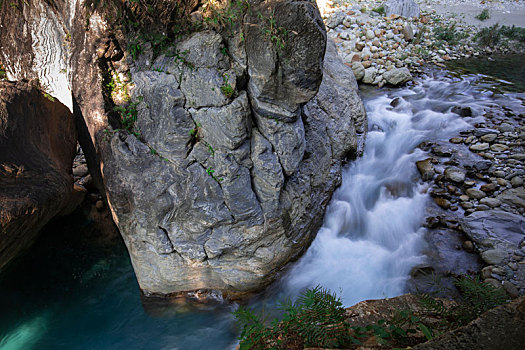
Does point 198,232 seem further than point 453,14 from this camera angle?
No

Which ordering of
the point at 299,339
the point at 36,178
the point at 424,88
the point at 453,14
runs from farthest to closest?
the point at 453,14 < the point at 424,88 < the point at 36,178 < the point at 299,339

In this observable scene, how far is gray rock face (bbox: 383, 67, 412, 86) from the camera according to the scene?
9.95 meters

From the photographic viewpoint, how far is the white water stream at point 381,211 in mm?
5301

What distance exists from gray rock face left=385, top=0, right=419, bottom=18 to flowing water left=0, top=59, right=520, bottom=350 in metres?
8.63

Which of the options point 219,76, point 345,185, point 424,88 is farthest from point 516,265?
point 424,88

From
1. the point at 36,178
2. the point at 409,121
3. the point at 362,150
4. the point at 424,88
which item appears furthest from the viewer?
the point at 424,88

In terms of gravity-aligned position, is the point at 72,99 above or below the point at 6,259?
above

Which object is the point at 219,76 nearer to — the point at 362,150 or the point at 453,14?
the point at 362,150

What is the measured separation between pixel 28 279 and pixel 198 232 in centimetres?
352

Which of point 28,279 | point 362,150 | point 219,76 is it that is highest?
point 219,76

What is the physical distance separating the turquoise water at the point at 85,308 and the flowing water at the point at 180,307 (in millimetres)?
15

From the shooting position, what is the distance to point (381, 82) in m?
10.0

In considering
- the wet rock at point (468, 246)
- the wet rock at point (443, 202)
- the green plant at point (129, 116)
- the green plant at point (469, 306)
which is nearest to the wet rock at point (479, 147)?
the wet rock at point (443, 202)

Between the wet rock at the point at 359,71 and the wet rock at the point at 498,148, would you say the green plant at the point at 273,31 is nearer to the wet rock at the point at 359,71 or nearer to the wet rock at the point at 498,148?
the wet rock at the point at 498,148
